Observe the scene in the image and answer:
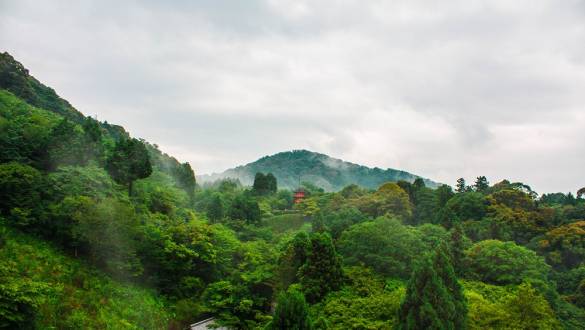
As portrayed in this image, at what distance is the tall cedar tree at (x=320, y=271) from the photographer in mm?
22641

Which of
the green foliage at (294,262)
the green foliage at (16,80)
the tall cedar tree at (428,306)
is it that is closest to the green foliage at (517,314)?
the tall cedar tree at (428,306)

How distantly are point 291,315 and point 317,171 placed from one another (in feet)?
556

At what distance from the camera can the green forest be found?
56.9 feet

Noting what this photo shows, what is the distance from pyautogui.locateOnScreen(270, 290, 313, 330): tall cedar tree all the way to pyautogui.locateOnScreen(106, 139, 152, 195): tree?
58.4 ft

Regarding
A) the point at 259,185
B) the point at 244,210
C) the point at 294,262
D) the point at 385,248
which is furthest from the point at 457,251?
the point at 259,185

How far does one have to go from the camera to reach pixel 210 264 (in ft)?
87.9

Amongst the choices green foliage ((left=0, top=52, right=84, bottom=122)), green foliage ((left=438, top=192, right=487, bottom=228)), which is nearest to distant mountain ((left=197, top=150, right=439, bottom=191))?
green foliage ((left=0, top=52, right=84, bottom=122))

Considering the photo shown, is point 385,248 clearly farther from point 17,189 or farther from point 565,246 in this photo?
point 17,189

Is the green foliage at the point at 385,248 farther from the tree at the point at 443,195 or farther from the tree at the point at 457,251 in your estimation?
the tree at the point at 443,195

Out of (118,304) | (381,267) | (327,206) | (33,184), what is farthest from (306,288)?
(327,206)

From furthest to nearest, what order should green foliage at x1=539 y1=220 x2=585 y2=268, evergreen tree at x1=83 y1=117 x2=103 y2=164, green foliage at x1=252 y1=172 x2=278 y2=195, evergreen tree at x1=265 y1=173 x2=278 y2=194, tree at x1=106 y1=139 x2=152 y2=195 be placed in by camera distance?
evergreen tree at x1=265 y1=173 x2=278 y2=194
green foliage at x1=252 y1=172 x2=278 y2=195
green foliage at x1=539 y1=220 x2=585 y2=268
tree at x1=106 y1=139 x2=152 y2=195
evergreen tree at x1=83 y1=117 x2=103 y2=164

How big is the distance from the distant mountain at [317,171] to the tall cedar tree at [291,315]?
513 ft

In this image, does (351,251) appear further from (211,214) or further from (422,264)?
(211,214)

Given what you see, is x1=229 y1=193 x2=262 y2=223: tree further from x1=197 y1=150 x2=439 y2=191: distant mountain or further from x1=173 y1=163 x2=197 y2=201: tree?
x1=197 y1=150 x2=439 y2=191: distant mountain
